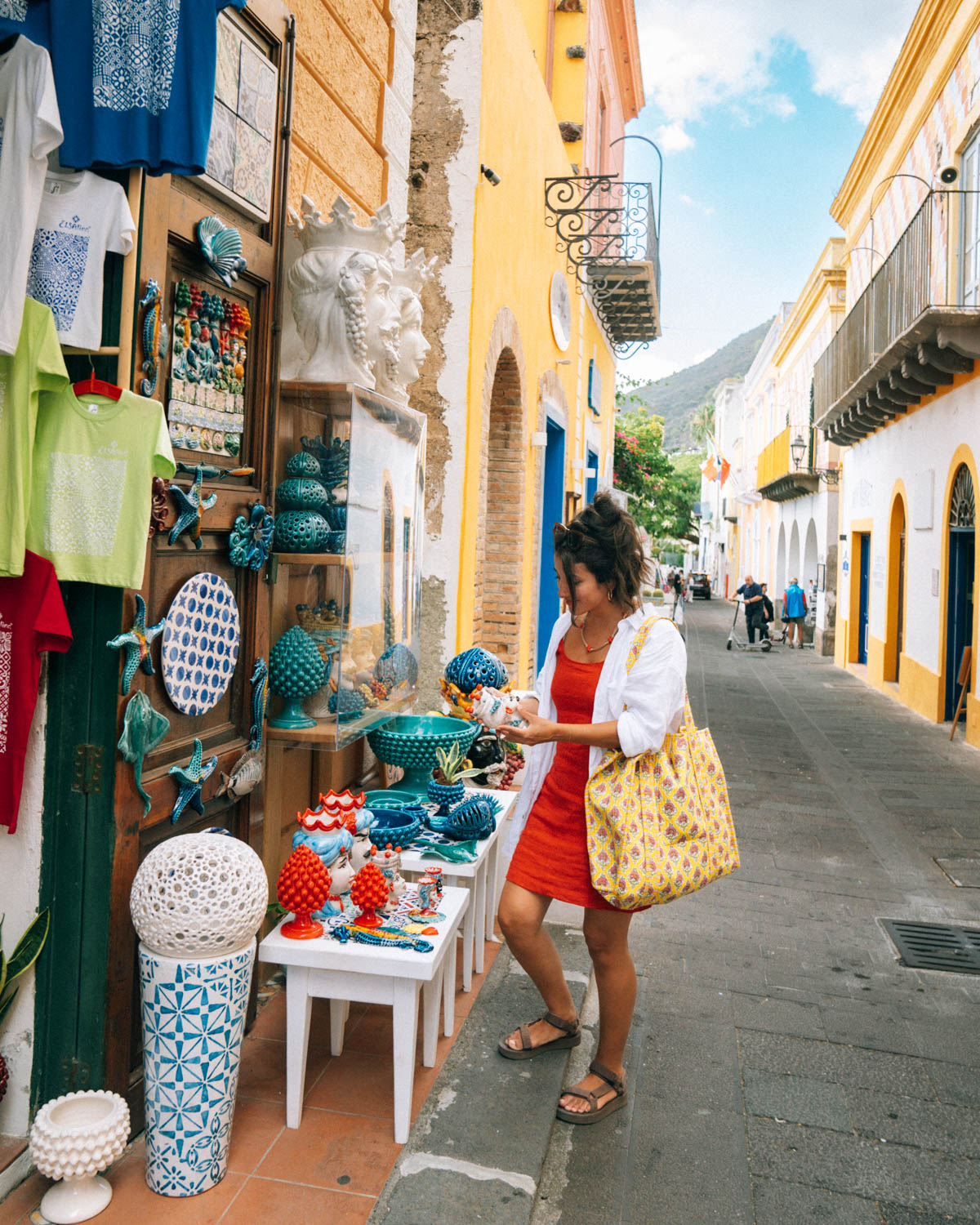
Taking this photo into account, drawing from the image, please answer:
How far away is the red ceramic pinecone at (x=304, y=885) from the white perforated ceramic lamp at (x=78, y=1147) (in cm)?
64

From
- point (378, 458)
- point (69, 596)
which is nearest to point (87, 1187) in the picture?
point (69, 596)

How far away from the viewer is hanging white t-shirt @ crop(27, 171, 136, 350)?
8.34 ft

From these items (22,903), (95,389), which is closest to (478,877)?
(22,903)

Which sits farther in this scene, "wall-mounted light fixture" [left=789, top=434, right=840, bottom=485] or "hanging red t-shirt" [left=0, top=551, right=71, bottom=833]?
"wall-mounted light fixture" [left=789, top=434, right=840, bottom=485]

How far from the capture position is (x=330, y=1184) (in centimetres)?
265

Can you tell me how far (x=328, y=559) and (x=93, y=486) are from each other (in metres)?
1.17

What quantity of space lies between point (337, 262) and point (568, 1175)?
9.96ft

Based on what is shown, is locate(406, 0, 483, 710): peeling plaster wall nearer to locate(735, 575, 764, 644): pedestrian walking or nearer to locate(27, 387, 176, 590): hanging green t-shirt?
locate(27, 387, 176, 590): hanging green t-shirt

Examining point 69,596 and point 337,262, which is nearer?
point 69,596

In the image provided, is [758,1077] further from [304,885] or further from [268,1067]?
[304,885]

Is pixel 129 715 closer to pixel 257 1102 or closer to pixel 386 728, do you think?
pixel 257 1102

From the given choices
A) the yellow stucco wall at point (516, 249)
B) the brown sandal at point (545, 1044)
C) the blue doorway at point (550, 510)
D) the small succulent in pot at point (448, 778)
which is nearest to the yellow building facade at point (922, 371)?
the blue doorway at point (550, 510)

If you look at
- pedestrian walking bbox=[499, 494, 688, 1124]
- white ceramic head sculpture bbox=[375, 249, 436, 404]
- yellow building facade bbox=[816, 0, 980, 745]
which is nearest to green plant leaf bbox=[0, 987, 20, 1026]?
pedestrian walking bbox=[499, 494, 688, 1124]

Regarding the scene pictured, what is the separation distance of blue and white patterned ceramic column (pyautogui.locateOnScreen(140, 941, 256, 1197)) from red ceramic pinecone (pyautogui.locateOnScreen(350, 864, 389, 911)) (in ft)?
1.54
